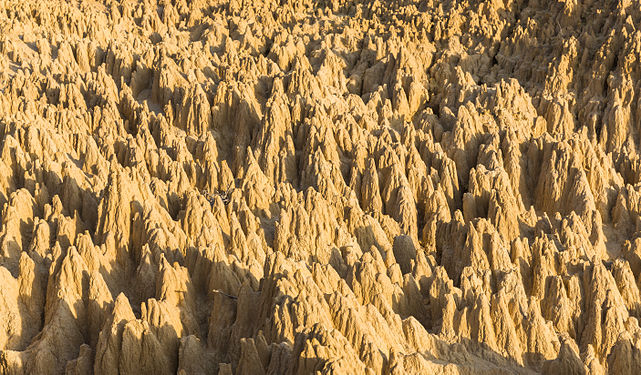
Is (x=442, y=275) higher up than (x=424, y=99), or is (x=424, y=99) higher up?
(x=424, y=99)

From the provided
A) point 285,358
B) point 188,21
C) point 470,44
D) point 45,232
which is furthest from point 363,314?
point 188,21

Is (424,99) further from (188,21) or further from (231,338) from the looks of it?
(231,338)

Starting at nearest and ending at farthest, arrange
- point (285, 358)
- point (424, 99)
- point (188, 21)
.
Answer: point (285, 358)
point (424, 99)
point (188, 21)

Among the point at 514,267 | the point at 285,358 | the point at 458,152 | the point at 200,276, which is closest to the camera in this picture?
the point at 285,358

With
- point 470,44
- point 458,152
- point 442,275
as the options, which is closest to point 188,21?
point 470,44

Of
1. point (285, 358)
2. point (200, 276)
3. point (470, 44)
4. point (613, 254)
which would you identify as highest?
point (470, 44)

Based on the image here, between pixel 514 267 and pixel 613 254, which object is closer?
pixel 514 267
